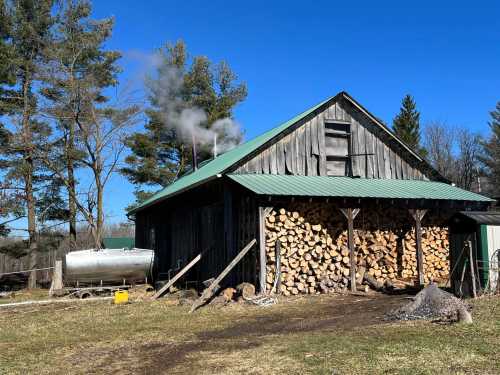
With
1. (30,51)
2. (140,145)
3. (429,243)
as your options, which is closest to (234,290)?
(429,243)

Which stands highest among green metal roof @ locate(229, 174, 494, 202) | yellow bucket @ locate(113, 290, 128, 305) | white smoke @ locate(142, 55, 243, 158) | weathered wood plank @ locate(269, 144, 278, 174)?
white smoke @ locate(142, 55, 243, 158)

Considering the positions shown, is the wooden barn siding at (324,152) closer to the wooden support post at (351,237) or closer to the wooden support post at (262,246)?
the wooden support post at (262,246)

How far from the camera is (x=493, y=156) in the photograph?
Answer: 1801 inches

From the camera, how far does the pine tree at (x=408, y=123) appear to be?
45484 millimetres

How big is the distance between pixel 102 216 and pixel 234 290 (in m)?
14.6

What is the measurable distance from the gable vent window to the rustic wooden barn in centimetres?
3

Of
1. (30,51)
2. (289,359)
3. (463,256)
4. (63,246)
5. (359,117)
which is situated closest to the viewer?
(289,359)

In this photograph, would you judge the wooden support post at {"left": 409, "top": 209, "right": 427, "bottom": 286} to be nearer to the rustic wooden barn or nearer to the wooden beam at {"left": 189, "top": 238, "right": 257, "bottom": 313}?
the rustic wooden barn

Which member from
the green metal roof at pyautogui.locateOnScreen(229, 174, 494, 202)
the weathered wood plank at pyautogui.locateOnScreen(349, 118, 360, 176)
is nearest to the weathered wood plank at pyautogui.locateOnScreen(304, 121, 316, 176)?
the green metal roof at pyautogui.locateOnScreen(229, 174, 494, 202)

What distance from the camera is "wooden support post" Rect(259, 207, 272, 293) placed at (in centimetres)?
1423

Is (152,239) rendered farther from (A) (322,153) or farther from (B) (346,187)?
(B) (346,187)

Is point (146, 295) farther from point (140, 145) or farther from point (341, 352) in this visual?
point (140, 145)

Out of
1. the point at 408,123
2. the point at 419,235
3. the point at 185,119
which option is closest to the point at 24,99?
the point at 185,119

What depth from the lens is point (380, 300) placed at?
12.9 meters
